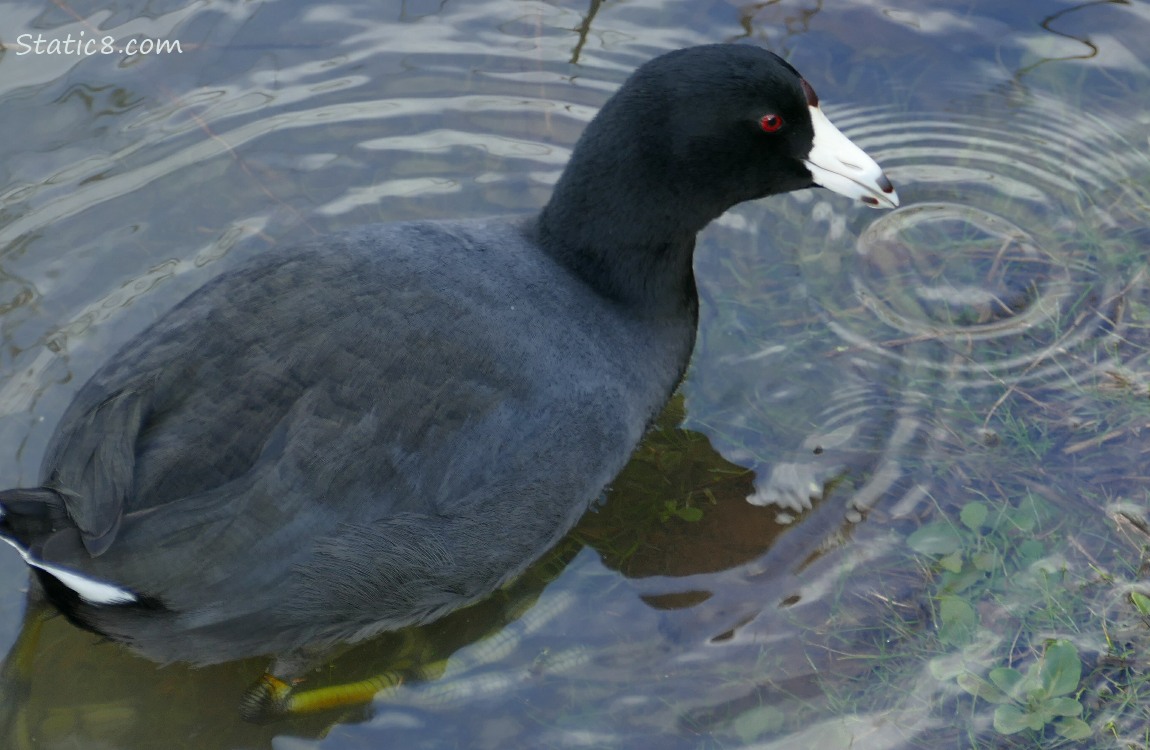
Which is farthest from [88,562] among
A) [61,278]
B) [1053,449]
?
[1053,449]

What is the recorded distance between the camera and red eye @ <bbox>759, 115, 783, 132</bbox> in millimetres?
3498

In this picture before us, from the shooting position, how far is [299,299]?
3242 mm

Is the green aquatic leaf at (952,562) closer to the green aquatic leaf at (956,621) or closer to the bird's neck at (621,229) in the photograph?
the green aquatic leaf at (956,621)

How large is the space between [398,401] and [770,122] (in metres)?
1.24

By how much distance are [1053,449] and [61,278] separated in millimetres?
3150

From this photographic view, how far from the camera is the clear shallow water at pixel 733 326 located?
3.46m

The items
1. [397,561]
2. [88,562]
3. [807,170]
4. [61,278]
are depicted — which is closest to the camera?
[88,562]

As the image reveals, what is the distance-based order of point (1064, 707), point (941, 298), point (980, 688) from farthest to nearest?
1. point (941, 298)
2. point (980, 688)
3. point (1064, 707)

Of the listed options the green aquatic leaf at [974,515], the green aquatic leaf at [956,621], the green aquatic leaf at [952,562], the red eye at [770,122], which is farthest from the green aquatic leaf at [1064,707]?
the red eye at [770,122]

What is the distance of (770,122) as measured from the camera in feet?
11.5

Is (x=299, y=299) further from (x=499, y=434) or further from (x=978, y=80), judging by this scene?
(x=978, y=80)

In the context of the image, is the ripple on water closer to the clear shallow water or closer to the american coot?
the clear shallow water

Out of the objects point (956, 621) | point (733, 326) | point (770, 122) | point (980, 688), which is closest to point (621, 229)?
point (770, 122)

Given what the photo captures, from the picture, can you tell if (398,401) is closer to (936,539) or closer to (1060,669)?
(936,539)
